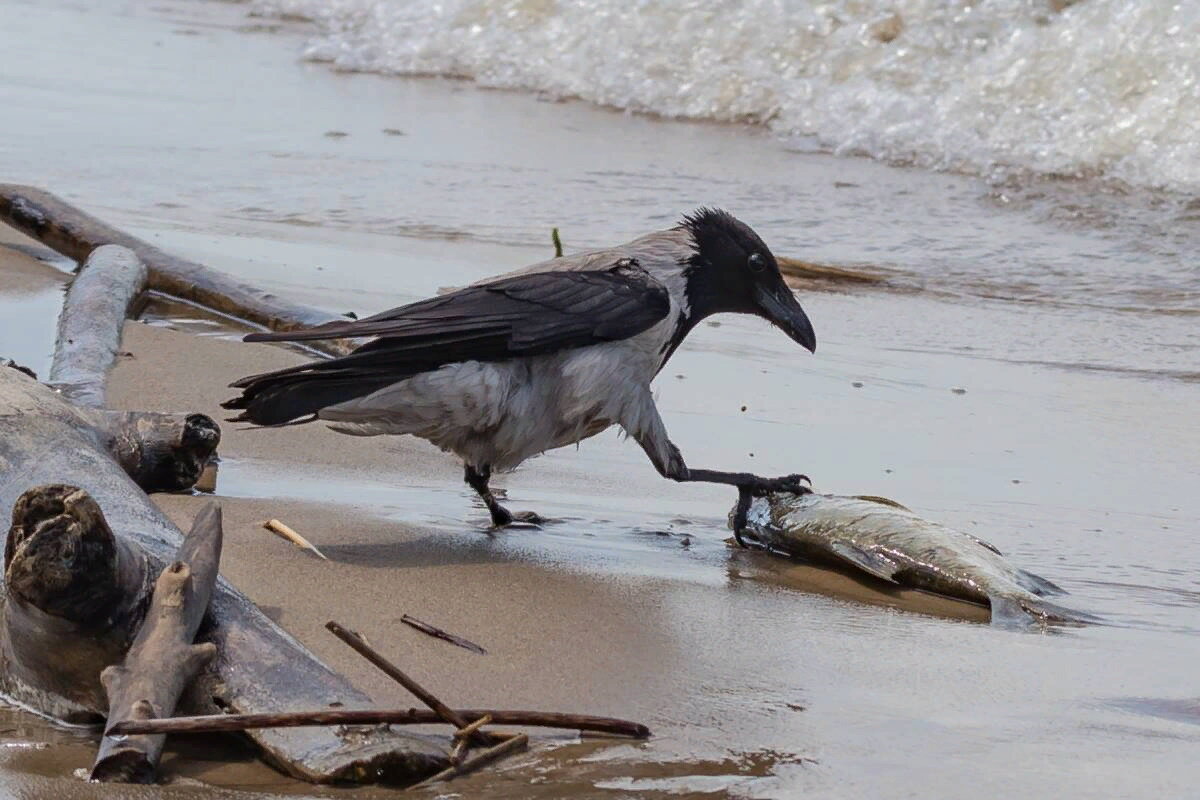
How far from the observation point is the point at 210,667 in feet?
10.2

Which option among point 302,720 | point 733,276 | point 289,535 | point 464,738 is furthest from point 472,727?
point 733,276

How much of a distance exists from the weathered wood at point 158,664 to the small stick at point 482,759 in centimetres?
44

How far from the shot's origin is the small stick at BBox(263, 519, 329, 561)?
4.25 m

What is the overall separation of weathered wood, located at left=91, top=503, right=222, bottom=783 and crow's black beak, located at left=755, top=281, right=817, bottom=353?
248 cm

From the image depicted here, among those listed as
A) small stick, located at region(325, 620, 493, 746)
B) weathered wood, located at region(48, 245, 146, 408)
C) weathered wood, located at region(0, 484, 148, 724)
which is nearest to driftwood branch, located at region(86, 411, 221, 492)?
weathered wood, located at region(48, 245, 146, 408)

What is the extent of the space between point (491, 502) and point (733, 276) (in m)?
1.06

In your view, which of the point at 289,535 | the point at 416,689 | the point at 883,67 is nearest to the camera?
the point at 416,689

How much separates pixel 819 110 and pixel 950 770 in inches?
378

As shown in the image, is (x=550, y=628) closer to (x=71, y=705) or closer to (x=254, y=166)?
(x=71, y=705)

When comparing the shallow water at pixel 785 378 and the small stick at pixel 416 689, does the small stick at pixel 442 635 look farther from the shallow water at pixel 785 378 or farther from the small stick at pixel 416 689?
the small stick at pixel 416 689

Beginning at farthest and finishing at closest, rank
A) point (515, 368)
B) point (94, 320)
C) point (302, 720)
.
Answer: point (94, 320), point (515, 368), point (302, 720)

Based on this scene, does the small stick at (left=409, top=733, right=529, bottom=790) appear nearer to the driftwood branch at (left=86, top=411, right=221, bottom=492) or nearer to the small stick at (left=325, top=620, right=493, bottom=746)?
the small stick at (left=325, top=620, right=493, bottom=746)

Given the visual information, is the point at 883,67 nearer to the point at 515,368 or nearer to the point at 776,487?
the point at 776,487

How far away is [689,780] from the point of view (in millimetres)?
3021
